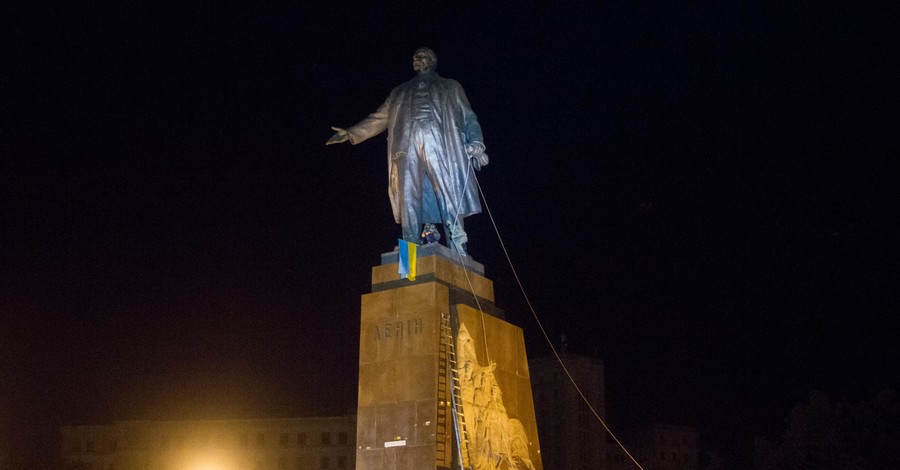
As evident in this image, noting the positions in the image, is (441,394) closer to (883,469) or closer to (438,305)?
(438,305)

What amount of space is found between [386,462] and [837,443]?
91.5 feet

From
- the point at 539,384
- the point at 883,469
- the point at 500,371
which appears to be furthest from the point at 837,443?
the point at 539,384

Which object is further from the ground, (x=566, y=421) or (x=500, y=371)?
(x=566, y=421)

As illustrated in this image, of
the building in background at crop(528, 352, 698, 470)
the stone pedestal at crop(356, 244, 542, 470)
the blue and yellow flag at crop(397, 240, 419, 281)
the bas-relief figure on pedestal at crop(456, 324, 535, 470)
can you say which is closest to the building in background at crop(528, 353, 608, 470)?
the building in background at crop(528, 352, 698, 470)

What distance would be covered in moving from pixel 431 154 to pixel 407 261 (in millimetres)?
1690

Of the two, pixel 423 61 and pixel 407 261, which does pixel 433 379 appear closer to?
pixel 407 261

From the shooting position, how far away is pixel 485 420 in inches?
455

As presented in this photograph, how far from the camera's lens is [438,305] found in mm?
11734

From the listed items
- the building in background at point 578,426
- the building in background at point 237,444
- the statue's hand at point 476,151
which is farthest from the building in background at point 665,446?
the statue's hand at point 476,151

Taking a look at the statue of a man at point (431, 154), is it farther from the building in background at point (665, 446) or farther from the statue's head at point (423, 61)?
the building in background at point (665, 446)

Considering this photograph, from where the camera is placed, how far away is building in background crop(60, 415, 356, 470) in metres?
69.1

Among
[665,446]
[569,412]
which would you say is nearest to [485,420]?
[569,412]

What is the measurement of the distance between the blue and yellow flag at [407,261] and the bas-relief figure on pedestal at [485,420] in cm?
93

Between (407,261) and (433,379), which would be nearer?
(433,379)
